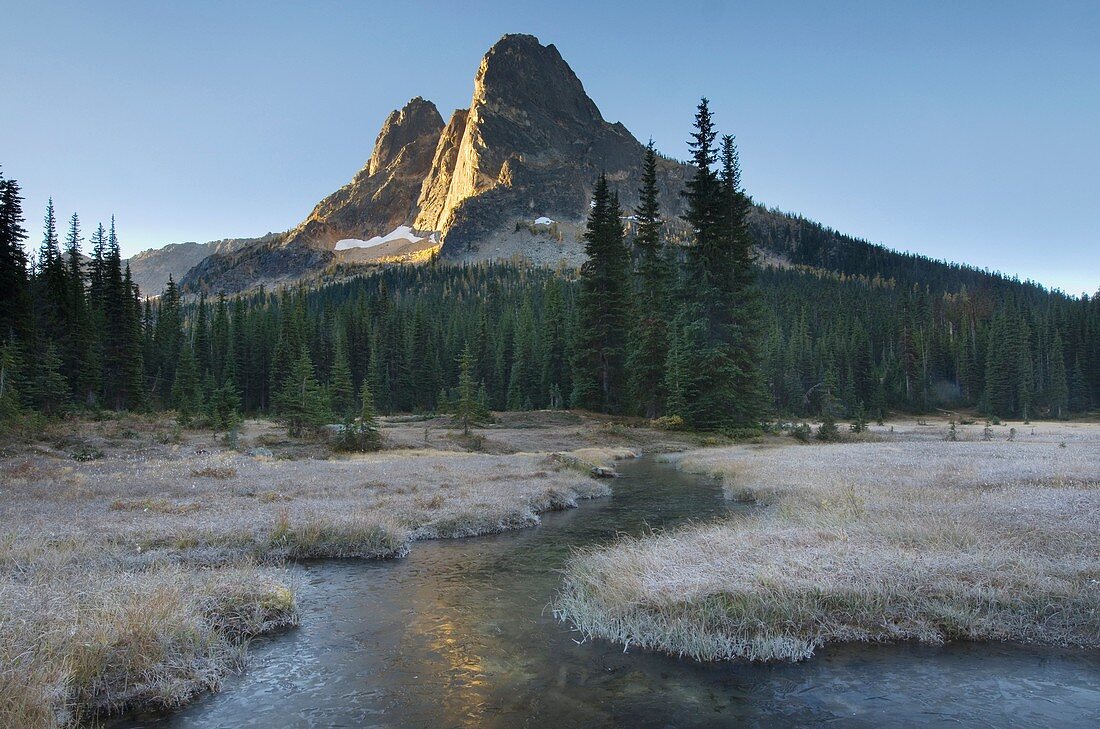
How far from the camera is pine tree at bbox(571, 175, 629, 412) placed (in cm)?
5756

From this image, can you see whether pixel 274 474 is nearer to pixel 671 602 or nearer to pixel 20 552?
pixel 20 552

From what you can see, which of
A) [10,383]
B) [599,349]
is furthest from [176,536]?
[599,349]

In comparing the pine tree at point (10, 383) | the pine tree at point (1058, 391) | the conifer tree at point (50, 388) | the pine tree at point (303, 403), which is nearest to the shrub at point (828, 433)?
the pine tree at point (303, 403)

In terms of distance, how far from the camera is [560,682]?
29.1 ft

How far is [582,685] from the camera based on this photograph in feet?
28.9

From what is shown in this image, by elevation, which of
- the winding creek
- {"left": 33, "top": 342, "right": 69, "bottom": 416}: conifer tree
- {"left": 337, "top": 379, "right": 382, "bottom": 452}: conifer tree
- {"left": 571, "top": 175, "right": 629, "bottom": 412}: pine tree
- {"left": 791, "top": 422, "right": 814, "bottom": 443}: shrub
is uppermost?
{"left": 571, "top": 175, "right": 629, "bottom": 412}: pine tree

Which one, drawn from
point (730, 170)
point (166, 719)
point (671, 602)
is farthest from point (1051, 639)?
point (730, 170)

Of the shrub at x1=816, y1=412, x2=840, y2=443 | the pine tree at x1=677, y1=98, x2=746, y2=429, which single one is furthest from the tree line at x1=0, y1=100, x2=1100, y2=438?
the shrub at x1=816, y1=412, x2=840, y2=443

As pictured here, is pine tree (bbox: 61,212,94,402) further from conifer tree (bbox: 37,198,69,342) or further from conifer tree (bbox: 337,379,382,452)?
conifer tree (bbox: 337,379,382,452)

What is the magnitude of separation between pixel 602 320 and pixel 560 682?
164 ft

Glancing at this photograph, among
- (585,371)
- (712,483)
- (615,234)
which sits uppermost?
(615,234)

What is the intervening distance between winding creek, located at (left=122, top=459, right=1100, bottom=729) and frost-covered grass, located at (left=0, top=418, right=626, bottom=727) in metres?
0.84

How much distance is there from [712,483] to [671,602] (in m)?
18.3

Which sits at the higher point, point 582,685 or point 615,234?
point 615,234
